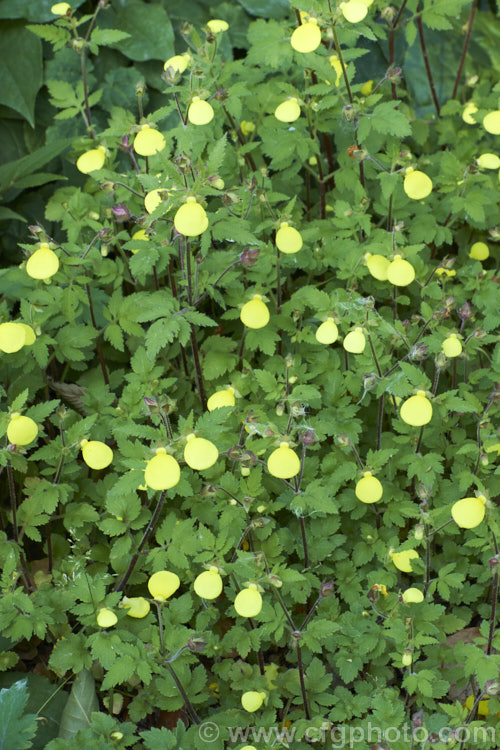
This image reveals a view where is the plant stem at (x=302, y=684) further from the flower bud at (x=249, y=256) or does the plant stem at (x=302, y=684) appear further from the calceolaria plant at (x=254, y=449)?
the flower bud at (x=249, y=256)

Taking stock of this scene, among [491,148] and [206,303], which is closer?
[206,303]

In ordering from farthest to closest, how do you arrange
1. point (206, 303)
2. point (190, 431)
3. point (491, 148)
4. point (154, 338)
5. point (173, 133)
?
1. point (491, 148)
2. point (206, 303)
3. point (173, 133)
4. point (154, 338)
5. point (190, 431)

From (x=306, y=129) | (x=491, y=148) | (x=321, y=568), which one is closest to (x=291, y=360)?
(x=321, y=568)

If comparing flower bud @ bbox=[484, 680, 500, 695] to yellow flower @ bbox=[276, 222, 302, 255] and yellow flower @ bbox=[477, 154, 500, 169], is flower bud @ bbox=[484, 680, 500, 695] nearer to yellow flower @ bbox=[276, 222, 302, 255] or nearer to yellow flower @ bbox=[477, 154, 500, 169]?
yellow flower @ bbox=[276, 222, 302, 255]

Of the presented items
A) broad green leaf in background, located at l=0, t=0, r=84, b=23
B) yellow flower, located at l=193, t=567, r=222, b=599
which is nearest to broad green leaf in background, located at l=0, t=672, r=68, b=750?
yellow flower, located at l=193, t=567, r=222, b=599

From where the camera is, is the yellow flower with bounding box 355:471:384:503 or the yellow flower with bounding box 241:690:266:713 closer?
the yellow flower with bounding box 241:690:266:713

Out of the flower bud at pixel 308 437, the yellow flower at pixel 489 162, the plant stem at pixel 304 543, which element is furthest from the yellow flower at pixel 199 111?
the plant stem at pixel 304 543

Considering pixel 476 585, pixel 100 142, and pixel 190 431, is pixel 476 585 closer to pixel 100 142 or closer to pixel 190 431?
pixel 190 431

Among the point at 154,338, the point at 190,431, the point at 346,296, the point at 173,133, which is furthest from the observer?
the point at 346,296
